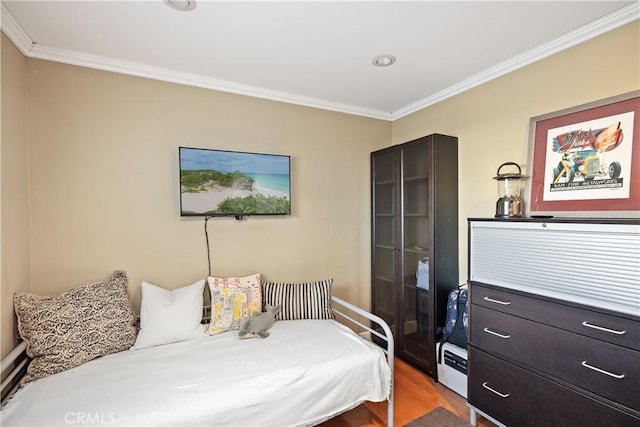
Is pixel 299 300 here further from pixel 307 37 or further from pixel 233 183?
pixel 307 37

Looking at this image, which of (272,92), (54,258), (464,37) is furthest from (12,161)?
(464,37)

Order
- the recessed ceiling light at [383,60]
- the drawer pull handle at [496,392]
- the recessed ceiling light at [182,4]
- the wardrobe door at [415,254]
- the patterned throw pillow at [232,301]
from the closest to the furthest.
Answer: the recessed ceiling light at [182,4] < the drawer pull handle at [496,392] < the recessed ceiling light at [383,60] < the patterned throw pillow at [232,301] < the wardrobe door at [415,254]

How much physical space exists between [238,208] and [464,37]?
81.3 inches

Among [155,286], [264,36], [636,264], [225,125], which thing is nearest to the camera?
[636,264]

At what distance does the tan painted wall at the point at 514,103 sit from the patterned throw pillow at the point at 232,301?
179 centimetres

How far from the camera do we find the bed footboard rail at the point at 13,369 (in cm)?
162

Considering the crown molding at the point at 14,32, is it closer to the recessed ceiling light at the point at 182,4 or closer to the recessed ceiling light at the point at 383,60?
the recessed ceiling light at the point at 182,4

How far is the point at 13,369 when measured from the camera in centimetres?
179

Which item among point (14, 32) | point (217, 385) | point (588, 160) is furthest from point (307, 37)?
point (217, 385)

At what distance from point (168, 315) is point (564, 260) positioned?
8.11 ft

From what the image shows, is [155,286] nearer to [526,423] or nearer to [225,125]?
[225,125]

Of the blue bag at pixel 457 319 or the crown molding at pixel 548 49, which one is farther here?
the blue bag at pixel 457 319

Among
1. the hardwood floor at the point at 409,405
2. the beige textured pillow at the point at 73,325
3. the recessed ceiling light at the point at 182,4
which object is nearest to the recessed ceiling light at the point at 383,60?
the recessed ceiling light at the point at 182,4

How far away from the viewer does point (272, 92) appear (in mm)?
2779
